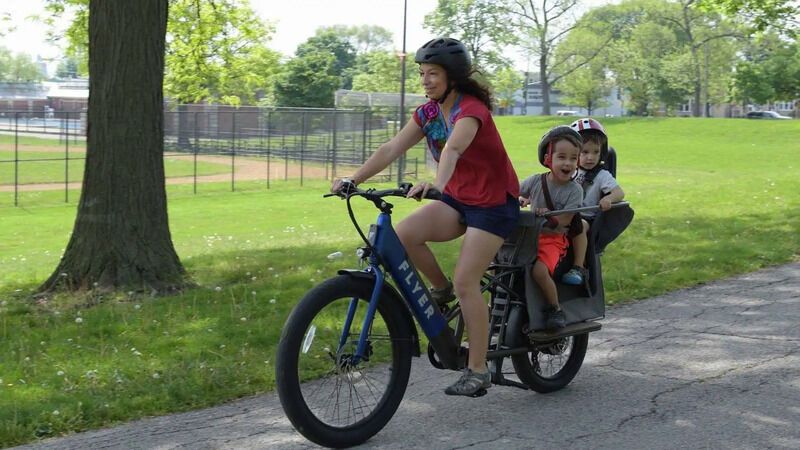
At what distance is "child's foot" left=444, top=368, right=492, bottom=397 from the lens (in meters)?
4.93

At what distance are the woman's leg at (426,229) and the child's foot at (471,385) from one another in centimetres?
56

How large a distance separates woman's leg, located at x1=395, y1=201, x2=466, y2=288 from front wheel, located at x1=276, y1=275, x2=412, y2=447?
0.89 ft

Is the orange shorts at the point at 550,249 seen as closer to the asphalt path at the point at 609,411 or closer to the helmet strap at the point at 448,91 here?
the asphalt path at the point at 609,411

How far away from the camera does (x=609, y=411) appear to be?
5.25 metres

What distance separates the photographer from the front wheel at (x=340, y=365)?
14.4ft

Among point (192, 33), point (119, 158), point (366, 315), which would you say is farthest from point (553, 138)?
point (192, 33)

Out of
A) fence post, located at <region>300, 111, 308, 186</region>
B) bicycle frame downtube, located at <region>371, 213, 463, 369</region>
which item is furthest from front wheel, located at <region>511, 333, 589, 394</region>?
fence post, located at <region>300, 111, 308, 186</region>

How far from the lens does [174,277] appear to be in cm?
900

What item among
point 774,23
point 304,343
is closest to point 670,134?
point 774,23

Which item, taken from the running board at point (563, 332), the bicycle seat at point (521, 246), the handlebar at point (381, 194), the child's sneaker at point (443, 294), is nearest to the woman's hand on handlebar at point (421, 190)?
the handlebar at point (381, 194)

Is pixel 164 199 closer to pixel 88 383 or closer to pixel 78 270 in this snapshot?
pixel 78 270

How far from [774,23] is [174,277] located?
46.9ft

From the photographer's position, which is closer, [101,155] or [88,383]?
[88,383]

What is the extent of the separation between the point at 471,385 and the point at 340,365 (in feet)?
2.24
